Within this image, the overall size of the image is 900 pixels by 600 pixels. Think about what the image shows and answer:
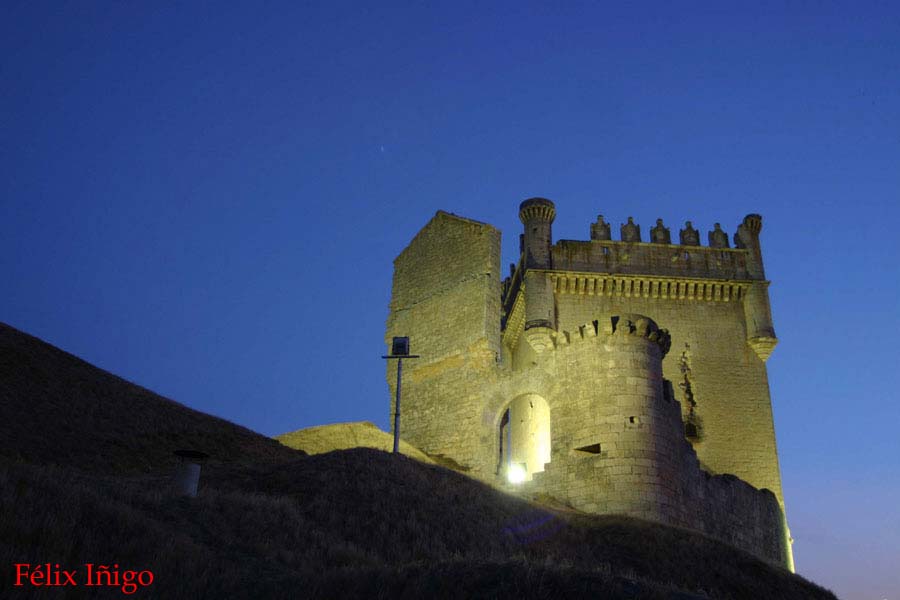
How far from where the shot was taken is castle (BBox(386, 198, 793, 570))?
19.8m

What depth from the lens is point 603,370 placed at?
67.0 feet

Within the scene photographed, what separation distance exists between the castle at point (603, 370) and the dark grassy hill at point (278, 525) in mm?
2811

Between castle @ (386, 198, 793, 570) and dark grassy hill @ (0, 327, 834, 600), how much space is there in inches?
111

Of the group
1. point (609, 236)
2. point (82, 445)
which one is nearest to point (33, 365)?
point (82, 445)

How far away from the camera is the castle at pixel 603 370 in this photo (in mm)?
19797

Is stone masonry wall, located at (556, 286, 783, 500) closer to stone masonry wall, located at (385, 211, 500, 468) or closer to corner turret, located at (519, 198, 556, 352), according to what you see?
corner turret, located at (519, 198, 556, 352)

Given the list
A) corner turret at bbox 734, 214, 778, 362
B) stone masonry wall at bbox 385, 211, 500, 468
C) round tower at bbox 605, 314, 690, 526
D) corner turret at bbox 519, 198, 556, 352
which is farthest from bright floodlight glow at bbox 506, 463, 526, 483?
corner turret at bbox 734, 214, 778, 362

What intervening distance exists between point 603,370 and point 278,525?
11453mm

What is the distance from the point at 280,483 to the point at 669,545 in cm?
790

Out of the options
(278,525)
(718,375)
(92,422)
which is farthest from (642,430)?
(92,422)
